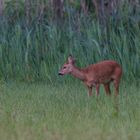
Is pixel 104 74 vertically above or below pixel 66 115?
below

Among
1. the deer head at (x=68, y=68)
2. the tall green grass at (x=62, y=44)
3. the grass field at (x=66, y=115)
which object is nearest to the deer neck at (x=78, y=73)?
the deer head at (x=68, y=68)

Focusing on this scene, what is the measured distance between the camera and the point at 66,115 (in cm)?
781

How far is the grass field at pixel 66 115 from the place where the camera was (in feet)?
20.8

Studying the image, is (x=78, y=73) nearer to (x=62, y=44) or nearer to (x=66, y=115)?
(x=62, y=44)

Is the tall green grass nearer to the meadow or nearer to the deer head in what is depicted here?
the meadow

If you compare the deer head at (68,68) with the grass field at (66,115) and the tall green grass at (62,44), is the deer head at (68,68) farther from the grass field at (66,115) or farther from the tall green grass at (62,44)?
the tall green grass at (62,44)

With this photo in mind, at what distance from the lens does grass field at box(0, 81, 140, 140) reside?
635cm

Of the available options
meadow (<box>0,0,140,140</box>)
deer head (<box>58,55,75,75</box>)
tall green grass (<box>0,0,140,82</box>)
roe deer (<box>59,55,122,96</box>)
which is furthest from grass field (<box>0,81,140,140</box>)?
tall green grass (<box>0,0,140,82</box>)

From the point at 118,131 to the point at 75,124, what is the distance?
1.94ft

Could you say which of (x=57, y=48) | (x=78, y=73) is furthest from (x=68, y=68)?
(x=57, y=48)

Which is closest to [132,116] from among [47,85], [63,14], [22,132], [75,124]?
[75,124]

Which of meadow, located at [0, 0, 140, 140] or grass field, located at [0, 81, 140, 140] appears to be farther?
meadow, located at [0, 0, 140, 140]

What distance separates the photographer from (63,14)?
46.9ft

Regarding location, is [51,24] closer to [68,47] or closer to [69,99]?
[68,47]
